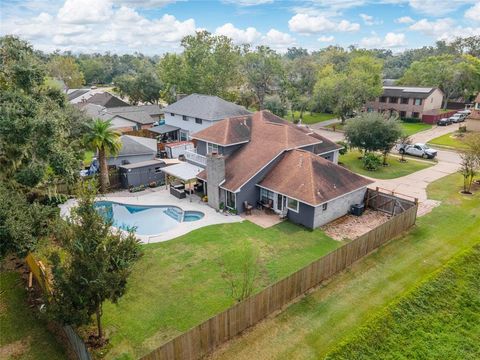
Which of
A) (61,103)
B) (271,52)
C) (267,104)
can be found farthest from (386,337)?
(271,52)

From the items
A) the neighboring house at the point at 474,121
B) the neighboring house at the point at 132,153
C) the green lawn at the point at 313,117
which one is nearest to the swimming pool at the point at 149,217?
the neighboring house at the point at 132,153

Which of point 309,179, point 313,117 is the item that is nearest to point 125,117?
point 313,117

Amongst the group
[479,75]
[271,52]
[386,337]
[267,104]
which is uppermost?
[271,52]

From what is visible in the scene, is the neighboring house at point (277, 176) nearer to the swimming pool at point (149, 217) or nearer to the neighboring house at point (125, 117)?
the swimming pool at point (149, 217)

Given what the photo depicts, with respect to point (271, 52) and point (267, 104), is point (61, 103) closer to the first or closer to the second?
point (267, 104)

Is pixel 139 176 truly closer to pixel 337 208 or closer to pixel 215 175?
pixel 215 175

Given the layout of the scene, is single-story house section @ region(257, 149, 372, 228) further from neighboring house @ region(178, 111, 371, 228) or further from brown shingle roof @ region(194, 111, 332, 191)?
brown shingle roof @ region(194, 111, 332, 191)
